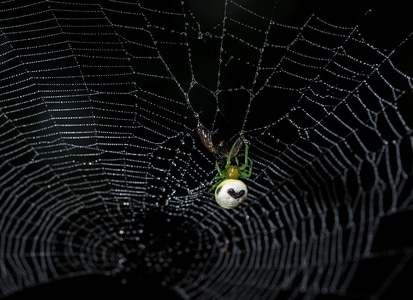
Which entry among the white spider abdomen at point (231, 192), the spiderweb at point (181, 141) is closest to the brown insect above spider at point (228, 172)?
the white spider abdomen at point (231, 192)

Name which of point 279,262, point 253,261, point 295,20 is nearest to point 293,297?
point 279,262

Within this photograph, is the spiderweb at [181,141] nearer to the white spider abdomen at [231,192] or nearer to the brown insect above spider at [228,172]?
the brown insect above spider at [228,172]

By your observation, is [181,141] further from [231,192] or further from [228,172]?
[231,192]

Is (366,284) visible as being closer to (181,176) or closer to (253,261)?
(253,261)

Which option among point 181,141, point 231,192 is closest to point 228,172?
point 231,192

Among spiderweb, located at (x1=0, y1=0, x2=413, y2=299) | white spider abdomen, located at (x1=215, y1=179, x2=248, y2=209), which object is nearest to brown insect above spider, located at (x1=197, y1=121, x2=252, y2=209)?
white spider abdomen, located at (x1=215, y1=179, x2=248, y2=209)

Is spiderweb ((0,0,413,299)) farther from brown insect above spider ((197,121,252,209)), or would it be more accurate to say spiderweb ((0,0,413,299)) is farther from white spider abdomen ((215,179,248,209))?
white spider abdomen ((215,179,248,209))
